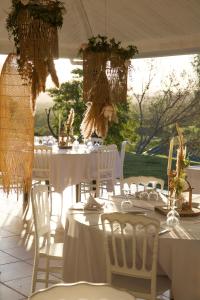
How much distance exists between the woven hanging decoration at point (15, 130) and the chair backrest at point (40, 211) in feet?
1.28

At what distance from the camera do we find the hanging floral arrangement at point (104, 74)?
416cm

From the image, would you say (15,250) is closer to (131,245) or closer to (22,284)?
(22,284)

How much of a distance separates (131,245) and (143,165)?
11.4 m

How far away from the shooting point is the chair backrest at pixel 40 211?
13.2ft

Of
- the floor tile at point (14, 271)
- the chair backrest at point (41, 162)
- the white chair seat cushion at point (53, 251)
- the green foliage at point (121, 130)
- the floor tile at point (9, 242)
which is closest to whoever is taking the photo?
the white chair seat cushion at point (53, 251)

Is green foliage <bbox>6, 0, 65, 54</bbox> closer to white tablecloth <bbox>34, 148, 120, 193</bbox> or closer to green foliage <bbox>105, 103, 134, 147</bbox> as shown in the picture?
white tablecloth <bbox>34, 148, 120, 193</bbox>

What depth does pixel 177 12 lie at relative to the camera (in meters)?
4.63

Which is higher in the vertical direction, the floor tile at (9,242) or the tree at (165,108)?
the tree at (165,108)

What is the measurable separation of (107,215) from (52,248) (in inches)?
38.1

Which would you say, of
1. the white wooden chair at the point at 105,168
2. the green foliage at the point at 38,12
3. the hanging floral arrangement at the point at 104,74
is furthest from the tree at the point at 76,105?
the green foliage at the point at 38,12

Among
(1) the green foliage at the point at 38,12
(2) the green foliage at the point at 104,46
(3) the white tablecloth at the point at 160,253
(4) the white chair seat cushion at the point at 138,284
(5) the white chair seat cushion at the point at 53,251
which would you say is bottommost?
(4) the white chair seat cushion at the point at 138,284

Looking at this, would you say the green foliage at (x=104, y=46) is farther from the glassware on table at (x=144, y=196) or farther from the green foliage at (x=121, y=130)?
the green foliage at (x=121, y=130)

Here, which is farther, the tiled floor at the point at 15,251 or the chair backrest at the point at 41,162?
the chair backrest at the point at 41,162

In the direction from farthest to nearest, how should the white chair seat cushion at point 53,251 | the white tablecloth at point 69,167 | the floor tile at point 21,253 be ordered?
1. the white tablecloth at point 69,167
2. the floor tile at point 21,253
3. the white chair seat cushion at point 53,251
